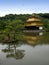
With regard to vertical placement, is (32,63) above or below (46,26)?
above

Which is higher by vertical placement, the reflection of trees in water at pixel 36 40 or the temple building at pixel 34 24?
the reflection of trees in water at pixel 36 40

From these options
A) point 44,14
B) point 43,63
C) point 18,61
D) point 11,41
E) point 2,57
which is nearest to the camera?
point 43,63

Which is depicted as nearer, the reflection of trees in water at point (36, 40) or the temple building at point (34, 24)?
the reflection of trees in water at point (36, 40)

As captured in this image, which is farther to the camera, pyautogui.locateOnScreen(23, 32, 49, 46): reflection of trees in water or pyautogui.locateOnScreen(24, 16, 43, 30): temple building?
pyautogui.locateOnScreen(24, 16, 43, 30): temple building

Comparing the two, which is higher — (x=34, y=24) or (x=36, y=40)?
(x=36, y=40)

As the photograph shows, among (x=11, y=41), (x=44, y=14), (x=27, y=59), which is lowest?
(x=44, y=14)

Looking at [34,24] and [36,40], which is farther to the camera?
[34,24]

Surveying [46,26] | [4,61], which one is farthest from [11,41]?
[46,26]

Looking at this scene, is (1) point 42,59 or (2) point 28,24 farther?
(2) point 28,24

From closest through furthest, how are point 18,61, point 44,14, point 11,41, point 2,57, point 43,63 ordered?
point 43,63
point 18,61
point 2,57
point 11,41
point 44,14

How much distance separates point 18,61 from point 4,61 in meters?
0.82

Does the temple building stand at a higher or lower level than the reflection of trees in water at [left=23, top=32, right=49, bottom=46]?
lower

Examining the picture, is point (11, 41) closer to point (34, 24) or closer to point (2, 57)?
point (2, 57)

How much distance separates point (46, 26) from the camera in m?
45.2
